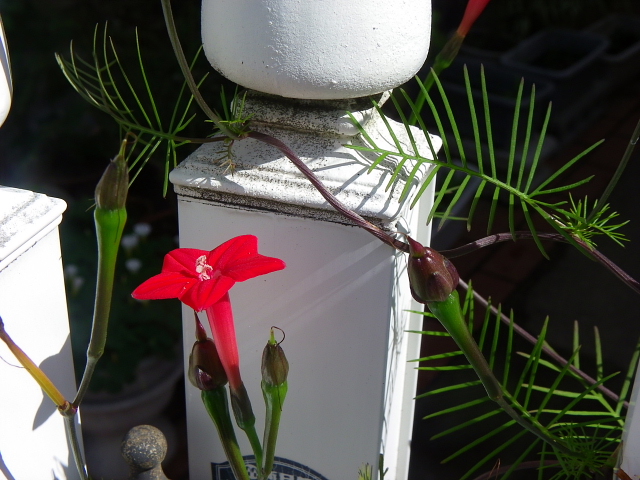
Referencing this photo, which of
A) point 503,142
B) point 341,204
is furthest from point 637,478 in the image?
point 503,142

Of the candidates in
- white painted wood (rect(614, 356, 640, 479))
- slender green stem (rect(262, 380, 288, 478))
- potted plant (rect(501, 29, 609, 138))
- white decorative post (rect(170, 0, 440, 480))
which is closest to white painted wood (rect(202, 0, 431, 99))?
white decorative post (rect(170, 0, 440, 480))

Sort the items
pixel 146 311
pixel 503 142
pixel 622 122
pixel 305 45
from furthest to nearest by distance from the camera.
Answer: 1. pixel 622 122
2. pixel 503 142
3. pixel 146 311
4. pixel 305 45

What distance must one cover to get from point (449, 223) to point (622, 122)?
122cm

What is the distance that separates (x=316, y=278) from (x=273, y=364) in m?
0.16

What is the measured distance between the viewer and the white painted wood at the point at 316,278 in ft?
2.14

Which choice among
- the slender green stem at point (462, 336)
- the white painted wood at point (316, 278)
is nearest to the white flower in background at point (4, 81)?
the white painted wood at point (316, 278)

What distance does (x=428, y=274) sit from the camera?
0.52m

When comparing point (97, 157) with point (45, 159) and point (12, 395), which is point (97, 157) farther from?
point (12, 395)

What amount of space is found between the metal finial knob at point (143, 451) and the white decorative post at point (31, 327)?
0.29 feet

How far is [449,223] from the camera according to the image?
7.50ft

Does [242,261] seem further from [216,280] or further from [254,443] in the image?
[254,443]

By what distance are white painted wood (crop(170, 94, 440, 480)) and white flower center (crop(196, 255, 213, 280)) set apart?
0.33 ft

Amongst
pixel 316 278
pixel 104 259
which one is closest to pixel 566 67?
pixel 316 278

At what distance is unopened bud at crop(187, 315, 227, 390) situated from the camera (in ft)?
1.94
